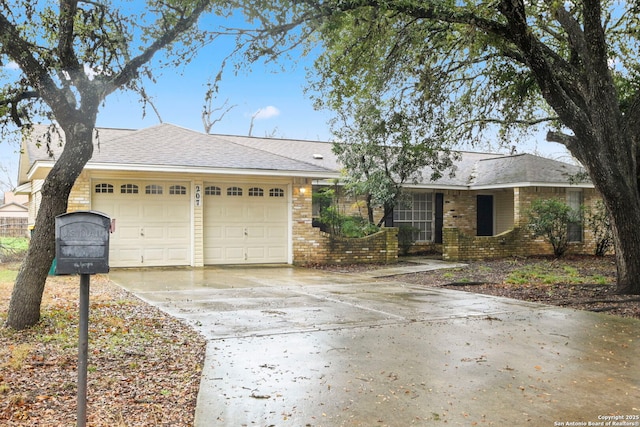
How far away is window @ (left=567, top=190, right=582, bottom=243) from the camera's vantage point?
18.5 meters

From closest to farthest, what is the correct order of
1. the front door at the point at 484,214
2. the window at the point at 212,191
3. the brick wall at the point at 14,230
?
the window at the point at 212,191
the front door at the point at 484,214
the brick wall at the point at 14,230

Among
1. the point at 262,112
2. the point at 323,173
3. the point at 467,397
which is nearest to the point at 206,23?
the point at 467,397

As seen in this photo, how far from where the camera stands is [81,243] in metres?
3.45

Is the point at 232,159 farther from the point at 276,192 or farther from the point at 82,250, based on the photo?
the point at 82,250

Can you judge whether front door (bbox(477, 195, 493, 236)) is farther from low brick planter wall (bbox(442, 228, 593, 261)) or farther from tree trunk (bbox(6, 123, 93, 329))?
tree trunk (bbox(6, 123, 93, 329))

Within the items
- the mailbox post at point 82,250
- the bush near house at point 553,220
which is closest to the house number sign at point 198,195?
the bush near house at point 553,220

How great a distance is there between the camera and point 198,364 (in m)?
4.99

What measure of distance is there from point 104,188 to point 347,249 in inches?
267

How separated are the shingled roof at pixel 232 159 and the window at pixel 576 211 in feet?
2.73

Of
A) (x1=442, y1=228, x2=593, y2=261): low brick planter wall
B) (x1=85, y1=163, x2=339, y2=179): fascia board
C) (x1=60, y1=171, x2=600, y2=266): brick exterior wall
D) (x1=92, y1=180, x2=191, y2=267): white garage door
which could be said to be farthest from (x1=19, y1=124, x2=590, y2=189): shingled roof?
(x1=442, y1=228, x2=593, y2=261): low brick planter wall

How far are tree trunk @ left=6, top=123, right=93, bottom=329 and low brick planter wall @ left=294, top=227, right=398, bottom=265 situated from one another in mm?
9239

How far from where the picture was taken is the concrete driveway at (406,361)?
12.7 ft

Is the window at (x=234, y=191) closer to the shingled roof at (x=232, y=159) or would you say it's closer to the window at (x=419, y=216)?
the shingled roof at (x=232, y=159)

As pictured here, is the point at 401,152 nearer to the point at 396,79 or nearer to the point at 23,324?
the point at 396,79
